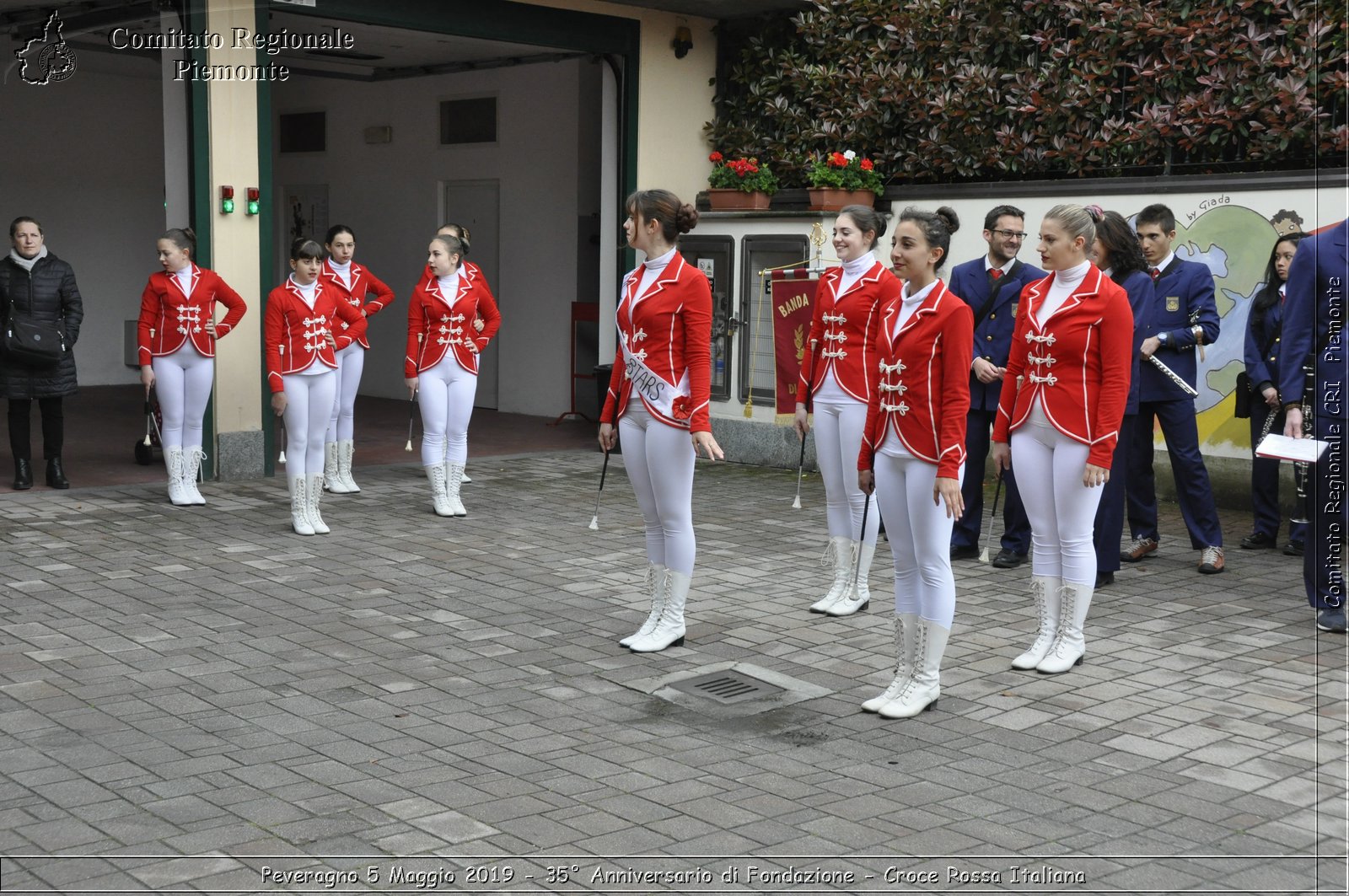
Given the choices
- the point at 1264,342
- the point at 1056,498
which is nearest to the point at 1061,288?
the point at 1056,498

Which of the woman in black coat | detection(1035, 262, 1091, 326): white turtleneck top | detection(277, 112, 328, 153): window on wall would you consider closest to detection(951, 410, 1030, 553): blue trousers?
detection(1035, 262, 1091, 326): white turtleneck top

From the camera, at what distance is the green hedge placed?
33.7 ft

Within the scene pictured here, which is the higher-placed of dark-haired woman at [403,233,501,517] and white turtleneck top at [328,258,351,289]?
white turtleneck top at [328,258,351,289]

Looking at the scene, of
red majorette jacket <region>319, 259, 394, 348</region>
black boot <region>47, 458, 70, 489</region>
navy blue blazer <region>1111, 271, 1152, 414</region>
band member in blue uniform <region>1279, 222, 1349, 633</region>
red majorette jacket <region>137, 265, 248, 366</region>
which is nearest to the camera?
band member in blue uniform <region>1279, 222, 1349, 633</region>

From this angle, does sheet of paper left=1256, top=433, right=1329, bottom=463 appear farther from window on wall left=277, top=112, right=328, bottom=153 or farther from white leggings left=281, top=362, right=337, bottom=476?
window on wall left=277, top=112, right=328, bottom=153

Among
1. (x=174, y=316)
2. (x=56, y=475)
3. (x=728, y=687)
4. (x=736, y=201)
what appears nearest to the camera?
(x=728, y=687)

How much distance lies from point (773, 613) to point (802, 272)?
5.41m

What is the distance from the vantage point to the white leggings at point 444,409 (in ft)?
33.2

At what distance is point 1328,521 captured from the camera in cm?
706

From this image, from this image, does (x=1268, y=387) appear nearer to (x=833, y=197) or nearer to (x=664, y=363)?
(x=664, y=363)

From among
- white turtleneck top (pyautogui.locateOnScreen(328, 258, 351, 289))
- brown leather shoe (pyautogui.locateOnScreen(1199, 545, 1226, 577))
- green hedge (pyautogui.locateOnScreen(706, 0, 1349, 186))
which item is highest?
green hedge (pyautogui.locateOnScreen(706, 0, 1349, 186))

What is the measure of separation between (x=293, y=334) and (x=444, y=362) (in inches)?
49.8

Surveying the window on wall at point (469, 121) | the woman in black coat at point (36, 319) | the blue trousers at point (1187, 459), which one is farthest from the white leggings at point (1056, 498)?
the window on wall at point (469, 121)

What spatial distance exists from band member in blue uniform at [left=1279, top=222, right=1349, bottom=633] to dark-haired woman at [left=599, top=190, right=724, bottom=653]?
288 centimetres
